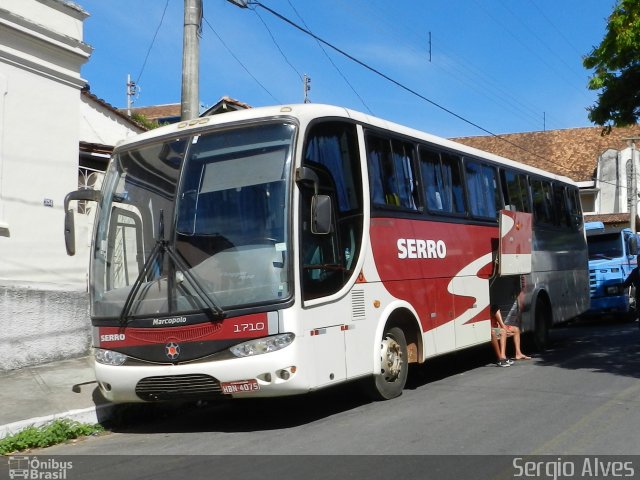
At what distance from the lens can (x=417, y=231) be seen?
386 inches

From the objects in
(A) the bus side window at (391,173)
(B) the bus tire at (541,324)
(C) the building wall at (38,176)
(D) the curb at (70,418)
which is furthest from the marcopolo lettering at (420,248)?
(C) the building wall at (38,176)

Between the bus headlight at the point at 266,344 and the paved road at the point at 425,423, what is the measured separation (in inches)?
32.3

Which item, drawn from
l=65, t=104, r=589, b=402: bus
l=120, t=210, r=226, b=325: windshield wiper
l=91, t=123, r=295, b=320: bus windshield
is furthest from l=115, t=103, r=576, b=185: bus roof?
l=120, t=210, r=226, b=325: windshield wiper

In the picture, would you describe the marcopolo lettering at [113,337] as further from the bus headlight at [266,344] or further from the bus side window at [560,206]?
the bus side window at [560,206]

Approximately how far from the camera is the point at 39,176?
1205 cm

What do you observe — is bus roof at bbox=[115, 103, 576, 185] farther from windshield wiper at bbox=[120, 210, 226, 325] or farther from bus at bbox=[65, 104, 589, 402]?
windshield wiper at bbox=[120, 210, 226, 325]

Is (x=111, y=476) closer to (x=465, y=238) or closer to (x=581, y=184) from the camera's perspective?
(x=465, y=238)

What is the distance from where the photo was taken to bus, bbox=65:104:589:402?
7.33 meters

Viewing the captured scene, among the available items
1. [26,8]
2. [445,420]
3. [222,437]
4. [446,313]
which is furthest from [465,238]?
[26,8]

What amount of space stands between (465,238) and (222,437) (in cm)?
514

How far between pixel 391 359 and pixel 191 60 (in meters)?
4.99

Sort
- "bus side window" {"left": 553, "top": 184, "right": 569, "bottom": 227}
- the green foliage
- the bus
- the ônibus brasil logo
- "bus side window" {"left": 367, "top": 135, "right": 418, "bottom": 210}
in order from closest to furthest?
the ônibus brasil logo → the green foliage → the bus → "bus side window" {"left": 367, "top": 135, "right": 418, "bottom": 210} → "bus side window" {"left": 553, "top": 184, "right": 569, "bottom": 227}

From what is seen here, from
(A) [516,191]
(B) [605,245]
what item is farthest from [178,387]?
(B) [605,245]

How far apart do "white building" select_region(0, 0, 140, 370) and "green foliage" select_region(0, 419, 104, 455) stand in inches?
118
